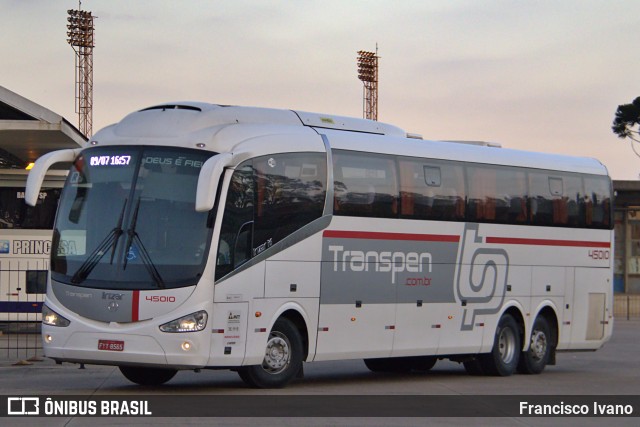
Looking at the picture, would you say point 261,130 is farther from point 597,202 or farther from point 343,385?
point 597,202

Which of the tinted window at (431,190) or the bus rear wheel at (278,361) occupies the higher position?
the tinted window at (431,190)

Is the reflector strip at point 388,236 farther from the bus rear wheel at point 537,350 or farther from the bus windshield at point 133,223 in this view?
the bus rear wheel at point 537,350

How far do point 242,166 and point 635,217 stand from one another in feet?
140

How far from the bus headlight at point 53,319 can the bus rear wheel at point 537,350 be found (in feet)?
29.2

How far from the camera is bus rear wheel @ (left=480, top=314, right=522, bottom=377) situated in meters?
20.5

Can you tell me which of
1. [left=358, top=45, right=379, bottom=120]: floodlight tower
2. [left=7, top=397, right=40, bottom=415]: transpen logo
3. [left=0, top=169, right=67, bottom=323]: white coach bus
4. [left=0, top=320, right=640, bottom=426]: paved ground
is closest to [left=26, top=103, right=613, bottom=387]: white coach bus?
[left=0, top=320, right=640, bottom=426]: paved ground

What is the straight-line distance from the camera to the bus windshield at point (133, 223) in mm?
15070

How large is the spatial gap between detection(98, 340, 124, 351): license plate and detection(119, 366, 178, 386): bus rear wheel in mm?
1977

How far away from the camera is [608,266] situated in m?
23.0

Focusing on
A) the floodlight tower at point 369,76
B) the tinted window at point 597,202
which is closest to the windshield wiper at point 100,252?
the tinted window at point 597,202

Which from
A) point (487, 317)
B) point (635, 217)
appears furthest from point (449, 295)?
point (635, 217)

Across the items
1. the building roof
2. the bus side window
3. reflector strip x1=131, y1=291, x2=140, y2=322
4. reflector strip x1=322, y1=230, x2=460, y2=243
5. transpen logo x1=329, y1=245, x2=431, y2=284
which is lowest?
reflector strip x1=131, y1=291, x2=140, y2=322

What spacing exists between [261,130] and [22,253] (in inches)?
647

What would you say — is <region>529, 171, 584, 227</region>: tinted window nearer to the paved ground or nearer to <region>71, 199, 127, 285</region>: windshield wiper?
the paved ground
